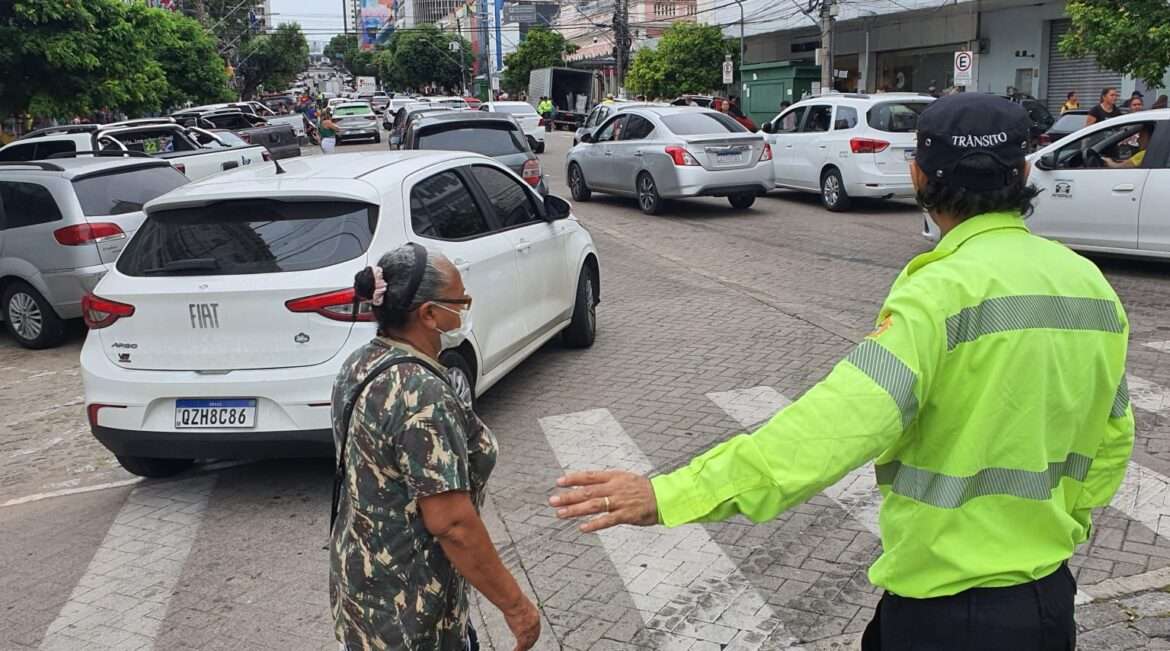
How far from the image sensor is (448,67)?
102 m

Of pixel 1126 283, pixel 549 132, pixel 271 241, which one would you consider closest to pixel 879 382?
pixel 271 241

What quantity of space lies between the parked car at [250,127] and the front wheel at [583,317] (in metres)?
19.4

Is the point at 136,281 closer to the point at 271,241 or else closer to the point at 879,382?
the point at 271,241

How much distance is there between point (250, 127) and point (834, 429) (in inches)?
1142

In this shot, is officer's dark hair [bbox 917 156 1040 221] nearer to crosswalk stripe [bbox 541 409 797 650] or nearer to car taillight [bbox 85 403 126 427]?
crosswalk stripe [bbox 541 409 797 650]

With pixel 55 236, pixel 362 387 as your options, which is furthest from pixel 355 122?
pixel 362 387

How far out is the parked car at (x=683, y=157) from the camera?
15648 millimetres

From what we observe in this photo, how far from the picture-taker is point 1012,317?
1.93 metres

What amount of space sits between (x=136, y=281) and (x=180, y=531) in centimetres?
129

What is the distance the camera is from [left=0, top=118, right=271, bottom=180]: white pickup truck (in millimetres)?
15750

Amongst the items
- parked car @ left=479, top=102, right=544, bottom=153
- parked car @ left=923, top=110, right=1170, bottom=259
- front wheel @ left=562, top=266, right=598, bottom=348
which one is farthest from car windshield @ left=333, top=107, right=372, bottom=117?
front wheel @ left=562, top=266, right=598, bottom=348

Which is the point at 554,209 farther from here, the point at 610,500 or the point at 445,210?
the point at 610,500

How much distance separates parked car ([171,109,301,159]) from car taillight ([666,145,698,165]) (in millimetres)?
13831

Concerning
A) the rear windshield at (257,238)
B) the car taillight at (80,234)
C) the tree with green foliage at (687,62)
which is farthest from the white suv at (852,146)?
the tree with green foliage at (687,62)
